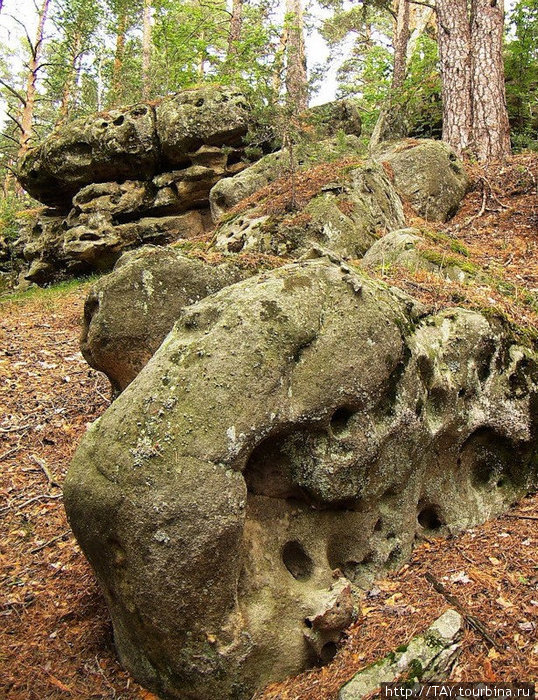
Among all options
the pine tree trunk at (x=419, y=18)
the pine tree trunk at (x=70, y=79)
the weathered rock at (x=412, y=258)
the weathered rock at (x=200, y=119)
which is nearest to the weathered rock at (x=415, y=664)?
the weathered rock at (x=412, y=258)

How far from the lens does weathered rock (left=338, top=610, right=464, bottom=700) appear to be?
269 cm

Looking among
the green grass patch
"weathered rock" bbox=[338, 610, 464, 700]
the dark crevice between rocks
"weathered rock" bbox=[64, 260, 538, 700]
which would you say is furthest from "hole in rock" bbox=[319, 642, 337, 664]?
the green grass patch

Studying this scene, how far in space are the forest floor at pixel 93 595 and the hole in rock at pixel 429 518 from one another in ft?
0.52

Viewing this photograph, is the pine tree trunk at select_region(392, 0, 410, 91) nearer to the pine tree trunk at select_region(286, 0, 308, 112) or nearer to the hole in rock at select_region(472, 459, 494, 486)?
the pine tree trunk at select_region(286, 0, 308, 112)

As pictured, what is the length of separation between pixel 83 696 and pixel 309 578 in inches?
60.4

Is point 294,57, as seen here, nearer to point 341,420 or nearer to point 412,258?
point 412,258

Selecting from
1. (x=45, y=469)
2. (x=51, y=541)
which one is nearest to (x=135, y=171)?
(x=45, y=469)

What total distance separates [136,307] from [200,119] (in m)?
9.56

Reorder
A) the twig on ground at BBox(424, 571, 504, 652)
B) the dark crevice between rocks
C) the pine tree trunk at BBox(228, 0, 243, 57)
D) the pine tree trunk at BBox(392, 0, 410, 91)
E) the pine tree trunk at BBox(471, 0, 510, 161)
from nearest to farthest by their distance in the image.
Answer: the twig on ground at BBox(424, 571, 504, 652) → the dark crevice between rocks → the pine tree trunk at BBox(471, 0, 510, 161) → the pine tree trunk at BBox(392, 0, 410, 91) → the pine tree trunk at BBox(228, 0, 243, 57)

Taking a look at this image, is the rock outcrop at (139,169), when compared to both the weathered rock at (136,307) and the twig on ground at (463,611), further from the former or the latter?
the twig on ground at (463,611)

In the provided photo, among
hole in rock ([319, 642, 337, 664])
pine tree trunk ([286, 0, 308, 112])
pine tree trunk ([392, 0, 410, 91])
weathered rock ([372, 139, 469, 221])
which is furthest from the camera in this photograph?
pine tree trunk ([392, 0, 410, 91])

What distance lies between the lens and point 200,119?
12875 mm

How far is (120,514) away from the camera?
297 centimetres

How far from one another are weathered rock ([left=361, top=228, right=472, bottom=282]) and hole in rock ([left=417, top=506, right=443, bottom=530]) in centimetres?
272
